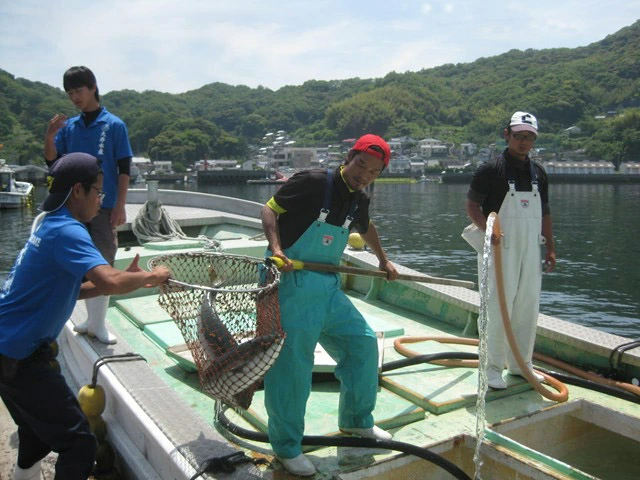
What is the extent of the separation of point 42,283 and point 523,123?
10.3ft

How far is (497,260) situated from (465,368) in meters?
1.01

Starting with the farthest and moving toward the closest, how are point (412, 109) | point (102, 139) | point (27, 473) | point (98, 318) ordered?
point (412, 109)
point (98, 318)
point (102, 139)
point (27, 473)

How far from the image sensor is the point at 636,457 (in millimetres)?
3828

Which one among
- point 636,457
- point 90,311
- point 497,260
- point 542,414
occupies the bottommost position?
point 636,457

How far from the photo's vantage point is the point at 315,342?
3000 mm

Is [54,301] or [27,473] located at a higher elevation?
[54,301]

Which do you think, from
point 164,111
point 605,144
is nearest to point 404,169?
point 605,144

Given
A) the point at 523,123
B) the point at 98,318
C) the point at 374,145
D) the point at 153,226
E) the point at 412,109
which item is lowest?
the point at 98,318

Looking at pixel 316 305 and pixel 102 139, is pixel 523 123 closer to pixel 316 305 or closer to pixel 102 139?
pixel 316 305

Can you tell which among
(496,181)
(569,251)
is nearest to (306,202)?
(496,181)

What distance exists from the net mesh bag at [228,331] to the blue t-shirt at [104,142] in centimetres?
133

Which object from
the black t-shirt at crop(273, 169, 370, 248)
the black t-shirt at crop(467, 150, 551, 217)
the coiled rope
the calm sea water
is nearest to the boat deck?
the black t-shirt at crop(273, 169, 370, 248)

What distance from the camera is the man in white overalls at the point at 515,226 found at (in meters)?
3.98

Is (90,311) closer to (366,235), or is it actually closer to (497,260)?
(366,235)
